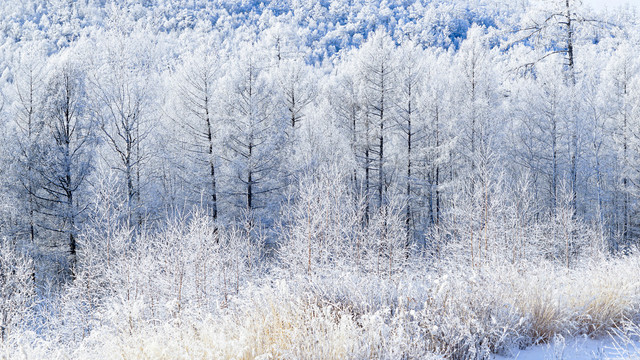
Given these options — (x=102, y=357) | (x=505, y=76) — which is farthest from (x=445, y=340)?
(x=505, y=76)

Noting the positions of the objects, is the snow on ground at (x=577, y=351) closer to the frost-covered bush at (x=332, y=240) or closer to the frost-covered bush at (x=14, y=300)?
the frost-covered bush at (x=332, y=240)

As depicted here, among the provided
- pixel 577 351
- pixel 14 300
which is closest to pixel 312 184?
pixel 14 300

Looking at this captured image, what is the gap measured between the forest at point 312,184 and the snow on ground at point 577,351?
105 millimetres

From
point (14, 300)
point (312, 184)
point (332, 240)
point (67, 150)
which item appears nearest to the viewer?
point (14, 300)

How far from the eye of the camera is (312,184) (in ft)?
40.2

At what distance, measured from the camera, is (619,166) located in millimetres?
25062

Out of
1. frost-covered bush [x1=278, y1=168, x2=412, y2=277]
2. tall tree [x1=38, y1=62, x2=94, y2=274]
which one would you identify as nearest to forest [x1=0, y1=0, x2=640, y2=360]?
tall tree [x1=38, y1=62, x2=94, y2=274]

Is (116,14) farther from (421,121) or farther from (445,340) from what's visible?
(445,340)

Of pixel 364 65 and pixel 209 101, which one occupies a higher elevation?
pixel 364 65

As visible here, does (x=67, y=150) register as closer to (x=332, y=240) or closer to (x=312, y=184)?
(x=312, y=184)

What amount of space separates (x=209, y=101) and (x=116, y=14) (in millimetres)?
5264

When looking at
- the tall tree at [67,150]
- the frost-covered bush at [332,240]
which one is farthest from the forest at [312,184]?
the frost-covered bush at [332,240]

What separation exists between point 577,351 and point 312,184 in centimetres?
940

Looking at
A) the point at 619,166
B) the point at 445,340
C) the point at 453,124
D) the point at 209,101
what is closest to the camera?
the point at 445,340
